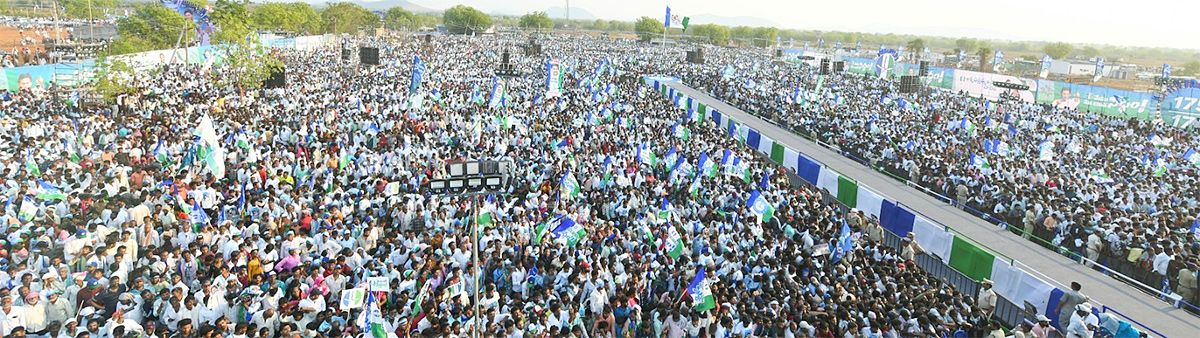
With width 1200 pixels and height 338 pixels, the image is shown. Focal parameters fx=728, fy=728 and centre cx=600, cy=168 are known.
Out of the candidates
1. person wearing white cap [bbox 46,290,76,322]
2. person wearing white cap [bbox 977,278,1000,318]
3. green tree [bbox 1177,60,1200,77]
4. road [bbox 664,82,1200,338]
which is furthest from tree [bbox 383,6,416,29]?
person wearing white cap [bbox 977,278,1000,318]

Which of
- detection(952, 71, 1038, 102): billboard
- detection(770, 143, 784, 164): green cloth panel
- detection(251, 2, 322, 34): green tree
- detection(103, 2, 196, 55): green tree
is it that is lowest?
detection(770, 143, 784, 164): green cloth panel

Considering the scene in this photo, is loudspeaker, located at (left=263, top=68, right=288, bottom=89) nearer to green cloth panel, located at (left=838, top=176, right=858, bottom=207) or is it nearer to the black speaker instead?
the black speaker

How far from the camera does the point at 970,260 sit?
12.3 meters

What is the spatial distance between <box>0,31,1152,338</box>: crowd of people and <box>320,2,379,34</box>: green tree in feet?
236

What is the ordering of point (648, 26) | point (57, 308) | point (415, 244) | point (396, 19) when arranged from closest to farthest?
point (57, 308)
point (415, 244)
point (396, 19)
point (648, 26)

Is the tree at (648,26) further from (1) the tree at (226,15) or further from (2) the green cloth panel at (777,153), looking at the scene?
(2) the green cloth panel at (777,153)

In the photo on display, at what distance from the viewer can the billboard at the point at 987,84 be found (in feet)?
124

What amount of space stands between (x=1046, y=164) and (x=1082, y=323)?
43.3ft

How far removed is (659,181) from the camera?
1658 cm

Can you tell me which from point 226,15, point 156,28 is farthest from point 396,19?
point 156,28

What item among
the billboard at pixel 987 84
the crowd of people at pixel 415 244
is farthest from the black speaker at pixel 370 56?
the billboard at pixel 987 84

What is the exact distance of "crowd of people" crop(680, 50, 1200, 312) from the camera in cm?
1335

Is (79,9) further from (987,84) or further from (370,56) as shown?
(987,84)

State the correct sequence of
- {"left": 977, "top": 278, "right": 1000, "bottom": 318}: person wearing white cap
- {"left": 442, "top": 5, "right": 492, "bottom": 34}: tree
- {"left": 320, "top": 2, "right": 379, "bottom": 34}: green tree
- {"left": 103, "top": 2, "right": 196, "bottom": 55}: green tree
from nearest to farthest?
{"left": 977, "top": 278, "right": 1000, "bottom": 318}: person wearing white cap < {"left": 103, "top": 2, "right": 196, "bottom": 55}: green tree < {"left": 320, "top": 2, "right": 379, "bottom": 34}: green tree < {"left": 442, "top": 5, "right": 492, "bottom": 34}: tree
